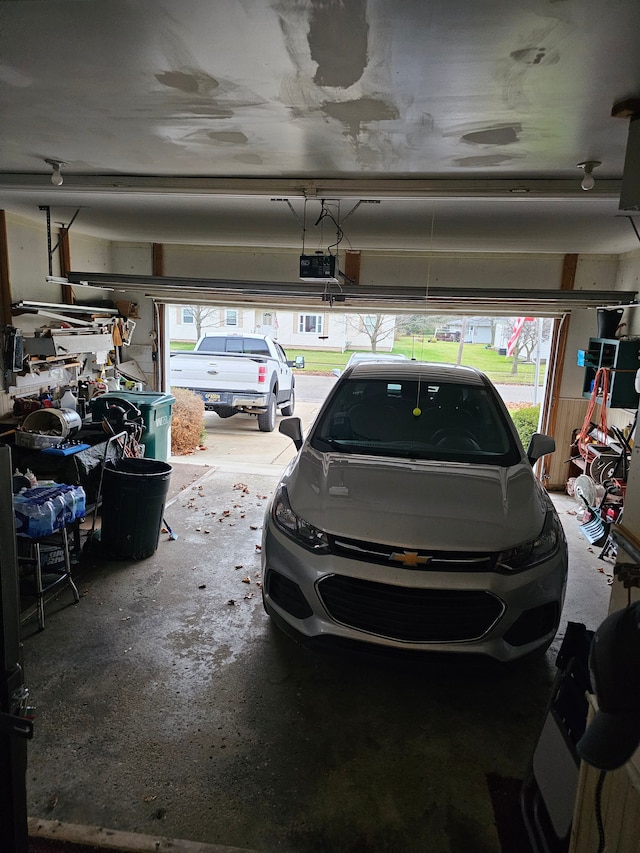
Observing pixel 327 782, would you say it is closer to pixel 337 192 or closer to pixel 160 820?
pixel 160 820

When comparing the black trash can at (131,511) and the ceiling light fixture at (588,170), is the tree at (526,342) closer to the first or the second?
the ceiling light fixture at (588,170)

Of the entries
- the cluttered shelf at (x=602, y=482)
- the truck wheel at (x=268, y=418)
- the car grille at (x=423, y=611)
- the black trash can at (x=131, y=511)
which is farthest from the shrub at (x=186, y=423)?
the car grille at (x=423, y=611)

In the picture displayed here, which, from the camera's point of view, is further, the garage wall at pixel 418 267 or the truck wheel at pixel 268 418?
the truck wheel at pixel 268 418

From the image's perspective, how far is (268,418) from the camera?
34.5ft

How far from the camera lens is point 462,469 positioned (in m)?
3.25

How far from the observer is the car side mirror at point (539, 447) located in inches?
143

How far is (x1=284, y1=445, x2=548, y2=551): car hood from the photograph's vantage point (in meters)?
2.66

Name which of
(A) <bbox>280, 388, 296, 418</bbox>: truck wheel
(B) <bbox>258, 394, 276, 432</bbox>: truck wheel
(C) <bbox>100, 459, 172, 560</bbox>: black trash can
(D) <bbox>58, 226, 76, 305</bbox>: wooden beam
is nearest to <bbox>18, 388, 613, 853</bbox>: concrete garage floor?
(C) <bbox>100, 459, 172, 560</bbox>: black trash can

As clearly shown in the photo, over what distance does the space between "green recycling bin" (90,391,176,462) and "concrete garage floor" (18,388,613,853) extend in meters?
2.78

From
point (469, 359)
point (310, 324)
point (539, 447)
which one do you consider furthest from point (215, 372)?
point (310, 324)

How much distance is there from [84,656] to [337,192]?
142 inches

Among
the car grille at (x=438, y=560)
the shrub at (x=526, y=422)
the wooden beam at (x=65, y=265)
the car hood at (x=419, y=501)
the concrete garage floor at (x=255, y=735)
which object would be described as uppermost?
the wooden beam at (x=65, y=265)

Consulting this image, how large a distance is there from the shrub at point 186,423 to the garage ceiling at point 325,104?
14.8ft

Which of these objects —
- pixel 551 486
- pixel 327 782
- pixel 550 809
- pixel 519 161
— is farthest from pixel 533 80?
pixel 551 486
